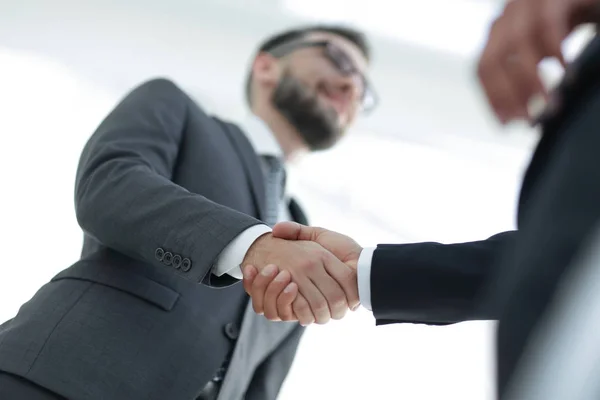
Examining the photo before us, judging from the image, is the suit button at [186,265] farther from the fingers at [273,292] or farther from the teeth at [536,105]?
the teeth at [536,105]

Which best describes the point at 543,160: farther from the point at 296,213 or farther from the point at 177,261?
the point at 296,213

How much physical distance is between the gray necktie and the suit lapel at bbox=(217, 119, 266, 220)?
1.0 inches

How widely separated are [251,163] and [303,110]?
480mm

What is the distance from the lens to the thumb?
1.10 metres

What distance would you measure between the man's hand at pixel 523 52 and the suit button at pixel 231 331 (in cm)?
72

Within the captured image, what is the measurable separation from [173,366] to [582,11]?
0.75 metres

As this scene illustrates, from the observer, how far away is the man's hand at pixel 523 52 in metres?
0.54

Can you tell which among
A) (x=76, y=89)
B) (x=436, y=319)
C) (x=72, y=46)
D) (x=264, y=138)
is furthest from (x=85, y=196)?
(x=72, y=46)

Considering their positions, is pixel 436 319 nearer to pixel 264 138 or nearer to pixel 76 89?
pixel 264 138

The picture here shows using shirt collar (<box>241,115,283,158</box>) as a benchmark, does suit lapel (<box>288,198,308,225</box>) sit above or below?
below

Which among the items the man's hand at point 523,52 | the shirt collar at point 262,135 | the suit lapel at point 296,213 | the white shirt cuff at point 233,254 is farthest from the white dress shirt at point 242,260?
the shirt collar at point 262,135

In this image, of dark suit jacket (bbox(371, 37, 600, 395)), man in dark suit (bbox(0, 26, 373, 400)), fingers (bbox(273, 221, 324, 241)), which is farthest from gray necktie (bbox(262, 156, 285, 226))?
dark suit jacket (bbox(371, 37, 600, 395))

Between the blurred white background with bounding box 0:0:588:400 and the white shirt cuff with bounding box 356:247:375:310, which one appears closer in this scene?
the white shirt cuff with bounding box 356:247:375:310

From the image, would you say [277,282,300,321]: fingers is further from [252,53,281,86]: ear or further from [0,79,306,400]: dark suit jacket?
[252,53,281,86]: ear
